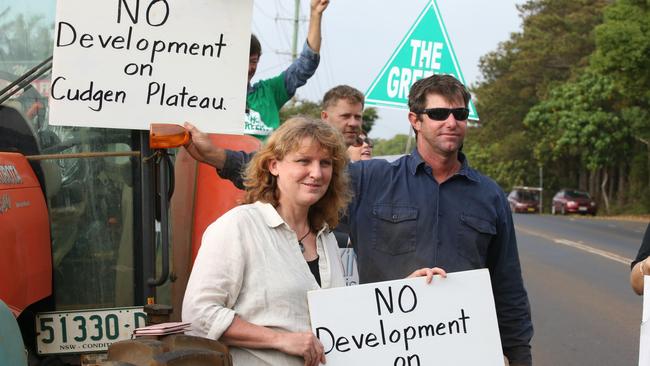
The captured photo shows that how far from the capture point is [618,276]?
15609 millimetres

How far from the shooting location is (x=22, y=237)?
3.67 meters

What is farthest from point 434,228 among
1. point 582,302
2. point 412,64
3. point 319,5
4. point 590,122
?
point 590,122

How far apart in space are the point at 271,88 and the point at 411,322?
8.20ft

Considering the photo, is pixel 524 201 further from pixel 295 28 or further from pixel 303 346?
pixel 303 346

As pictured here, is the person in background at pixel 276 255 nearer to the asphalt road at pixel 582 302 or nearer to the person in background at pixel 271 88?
the person in background at pixel 271 88

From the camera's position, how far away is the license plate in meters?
3.99

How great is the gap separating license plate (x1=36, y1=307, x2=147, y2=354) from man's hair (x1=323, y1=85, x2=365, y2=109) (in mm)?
2705

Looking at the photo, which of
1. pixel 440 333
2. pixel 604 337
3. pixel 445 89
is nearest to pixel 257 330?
pixel 440 333

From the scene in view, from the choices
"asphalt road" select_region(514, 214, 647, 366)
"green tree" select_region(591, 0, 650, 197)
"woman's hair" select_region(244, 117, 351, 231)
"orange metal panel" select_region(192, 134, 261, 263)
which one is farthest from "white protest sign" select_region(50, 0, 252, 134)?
"green tree" select_region(591, 0, 650, 197)

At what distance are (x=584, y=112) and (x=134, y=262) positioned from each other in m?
49.7

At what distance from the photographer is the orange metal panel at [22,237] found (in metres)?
3.51

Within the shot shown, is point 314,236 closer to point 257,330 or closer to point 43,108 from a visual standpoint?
point 257,330

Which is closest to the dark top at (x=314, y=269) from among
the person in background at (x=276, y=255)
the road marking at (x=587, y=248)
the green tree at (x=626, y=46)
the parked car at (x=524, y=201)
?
the person in background at (x=276, y=255)

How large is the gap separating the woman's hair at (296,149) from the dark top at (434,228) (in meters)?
0.59
